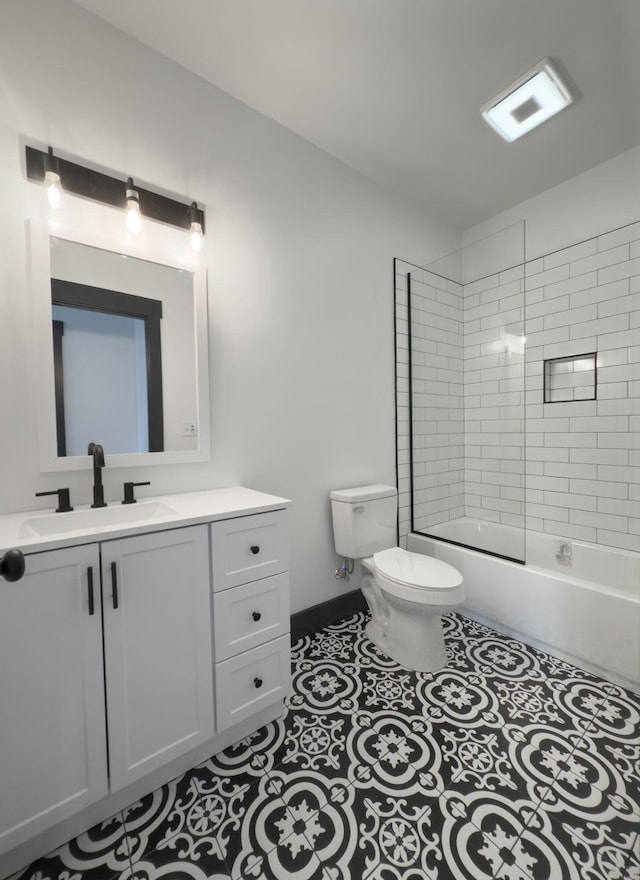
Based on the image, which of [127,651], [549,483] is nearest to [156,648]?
[127,651]

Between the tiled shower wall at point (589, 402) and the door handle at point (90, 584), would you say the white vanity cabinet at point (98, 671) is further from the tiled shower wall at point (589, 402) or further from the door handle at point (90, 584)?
the tiled shower wall at point (589, 402)

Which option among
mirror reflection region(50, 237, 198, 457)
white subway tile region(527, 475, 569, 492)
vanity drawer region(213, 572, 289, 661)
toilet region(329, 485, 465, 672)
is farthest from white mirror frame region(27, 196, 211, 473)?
white subway tile region(527, 475, 569, 492)

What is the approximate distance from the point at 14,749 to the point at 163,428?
1084 mm

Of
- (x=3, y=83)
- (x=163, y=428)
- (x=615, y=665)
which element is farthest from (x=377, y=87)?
(x=615, y=665)

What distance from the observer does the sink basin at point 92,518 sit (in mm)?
1239

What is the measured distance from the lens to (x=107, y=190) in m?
1.47

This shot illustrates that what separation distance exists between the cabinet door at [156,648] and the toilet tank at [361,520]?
995 millimetres

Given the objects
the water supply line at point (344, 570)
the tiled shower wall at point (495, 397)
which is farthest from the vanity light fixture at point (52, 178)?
the tiled shower wall at point (495, 397)

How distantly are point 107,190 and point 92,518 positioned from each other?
1285 mm

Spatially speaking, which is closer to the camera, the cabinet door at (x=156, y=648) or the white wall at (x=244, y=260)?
the cabinet door at (x=156, y=648)

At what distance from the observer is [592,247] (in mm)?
Result: 2324

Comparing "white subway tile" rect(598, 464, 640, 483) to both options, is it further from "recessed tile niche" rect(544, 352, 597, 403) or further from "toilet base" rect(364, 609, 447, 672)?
"toilet base" rect(364, 609, 447, 672)

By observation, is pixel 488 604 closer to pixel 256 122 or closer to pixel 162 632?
pixel 162 632

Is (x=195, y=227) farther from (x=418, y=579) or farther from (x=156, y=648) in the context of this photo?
(x=418, y=579)
